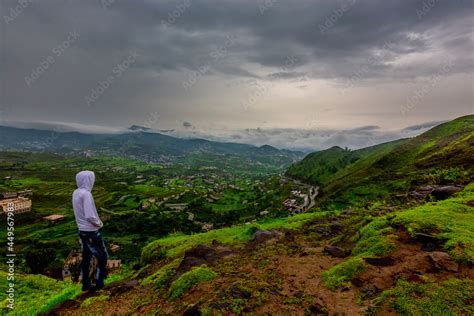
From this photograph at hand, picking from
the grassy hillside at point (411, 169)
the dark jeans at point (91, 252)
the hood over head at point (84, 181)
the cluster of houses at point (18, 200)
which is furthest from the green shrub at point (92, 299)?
the cluster of houses at point (18, 200)

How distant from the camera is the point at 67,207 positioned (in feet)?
342

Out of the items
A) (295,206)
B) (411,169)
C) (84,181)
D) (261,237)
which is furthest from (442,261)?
(295,206)

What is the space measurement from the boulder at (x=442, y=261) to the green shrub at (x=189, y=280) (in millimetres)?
6633

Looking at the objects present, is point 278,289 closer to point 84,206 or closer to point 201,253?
point 201,253

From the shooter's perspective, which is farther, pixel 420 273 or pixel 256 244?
pixel 256 244

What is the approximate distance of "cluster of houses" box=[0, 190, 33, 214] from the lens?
297ft

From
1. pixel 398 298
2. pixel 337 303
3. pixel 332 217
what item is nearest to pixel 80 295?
pixel 337 303

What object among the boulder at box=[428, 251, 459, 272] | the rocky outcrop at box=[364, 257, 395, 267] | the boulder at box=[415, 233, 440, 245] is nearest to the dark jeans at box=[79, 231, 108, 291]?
the rocky outcrop at box=[364, 257, 395, 267]

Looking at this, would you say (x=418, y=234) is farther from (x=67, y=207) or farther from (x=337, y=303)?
(x=67, y=207)

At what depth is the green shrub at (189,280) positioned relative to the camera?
8.01m

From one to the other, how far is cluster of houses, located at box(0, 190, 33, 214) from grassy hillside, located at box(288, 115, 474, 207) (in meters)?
102

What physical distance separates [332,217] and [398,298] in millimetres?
10267

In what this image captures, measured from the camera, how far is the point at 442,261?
7.46 meters

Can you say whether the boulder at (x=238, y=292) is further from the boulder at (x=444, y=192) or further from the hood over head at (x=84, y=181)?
the boulder at (x=444, y=192)
